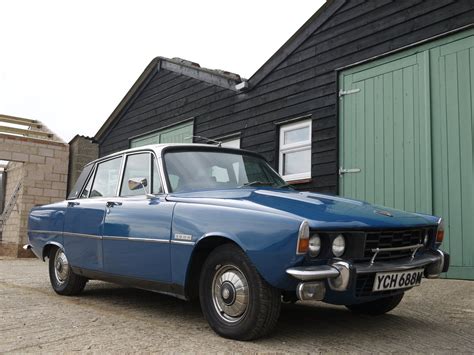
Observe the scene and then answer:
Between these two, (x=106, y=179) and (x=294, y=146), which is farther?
(x=294, y=146)

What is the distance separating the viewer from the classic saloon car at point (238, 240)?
3115 millimetres

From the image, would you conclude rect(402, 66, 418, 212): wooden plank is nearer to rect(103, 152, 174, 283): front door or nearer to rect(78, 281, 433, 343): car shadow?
rect(78, 281, 433, 343): car shadow

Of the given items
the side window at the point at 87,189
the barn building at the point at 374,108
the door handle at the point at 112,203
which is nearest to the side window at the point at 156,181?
the door handle at the point at 112,203

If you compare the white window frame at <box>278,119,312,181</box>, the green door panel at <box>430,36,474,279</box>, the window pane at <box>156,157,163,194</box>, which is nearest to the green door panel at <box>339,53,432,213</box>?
Result: the green door panel at <box>430,36,474,279</box>

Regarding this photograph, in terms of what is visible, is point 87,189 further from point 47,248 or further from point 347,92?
point 347,92

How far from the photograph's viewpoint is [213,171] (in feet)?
14.8

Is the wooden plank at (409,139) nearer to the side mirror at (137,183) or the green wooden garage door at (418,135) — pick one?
the green wooden garage door at (418,135)

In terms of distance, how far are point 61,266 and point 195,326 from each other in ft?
7.78

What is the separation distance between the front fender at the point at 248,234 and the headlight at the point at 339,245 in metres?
0.30

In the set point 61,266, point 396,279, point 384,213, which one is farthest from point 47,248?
point 396,279

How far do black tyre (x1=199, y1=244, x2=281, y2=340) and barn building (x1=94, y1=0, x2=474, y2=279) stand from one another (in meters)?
3.92

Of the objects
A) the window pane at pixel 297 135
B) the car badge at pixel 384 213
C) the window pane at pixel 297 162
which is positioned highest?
the window pane at pixel 297 135

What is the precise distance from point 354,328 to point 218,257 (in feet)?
4.08

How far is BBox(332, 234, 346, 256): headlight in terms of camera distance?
3182 millimetres
